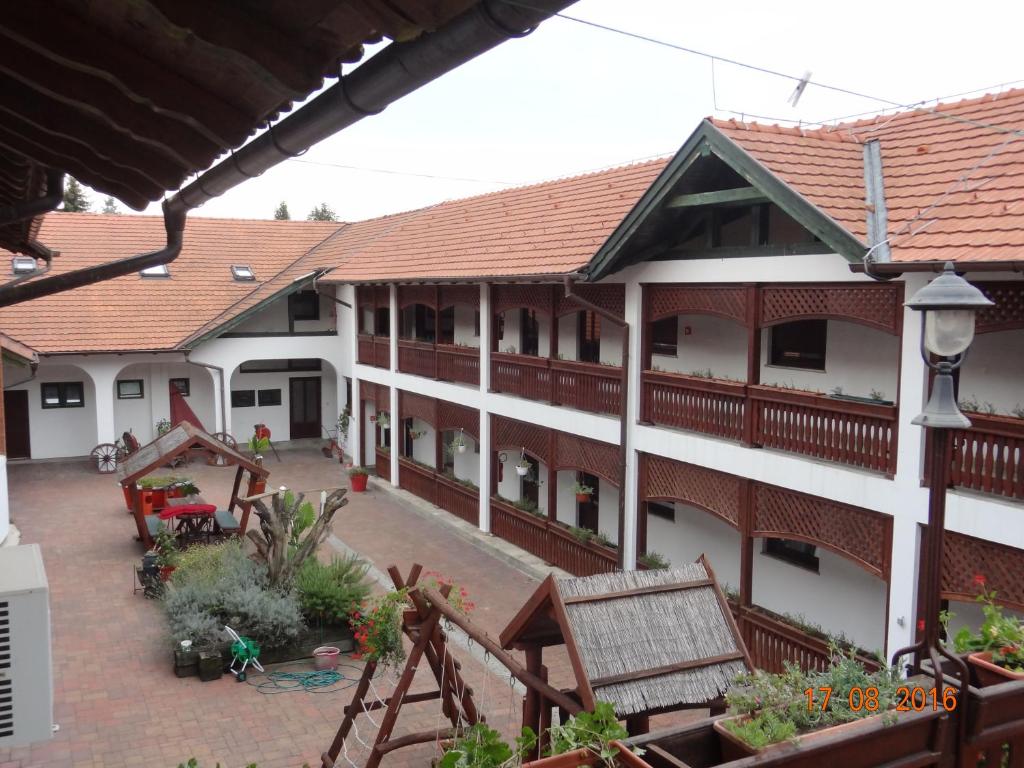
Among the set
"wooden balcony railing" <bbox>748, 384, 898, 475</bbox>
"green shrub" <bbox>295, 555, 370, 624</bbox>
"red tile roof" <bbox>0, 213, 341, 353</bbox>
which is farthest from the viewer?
"red tile roof" <bbox>0, 213, 341, 353</bbox>

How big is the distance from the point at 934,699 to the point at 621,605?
2.09 m

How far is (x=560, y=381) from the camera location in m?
14.8

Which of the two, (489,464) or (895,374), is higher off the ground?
(895,374)

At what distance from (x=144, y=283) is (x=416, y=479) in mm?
10759

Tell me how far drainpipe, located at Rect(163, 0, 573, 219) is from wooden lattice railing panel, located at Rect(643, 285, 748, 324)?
8617 mm

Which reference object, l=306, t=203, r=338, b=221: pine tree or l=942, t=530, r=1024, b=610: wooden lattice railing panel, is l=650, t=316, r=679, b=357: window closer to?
l=942, t=530, r=1024, b=610: wooden lattice railing panel

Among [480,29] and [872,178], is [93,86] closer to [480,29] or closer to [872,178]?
[480,29]

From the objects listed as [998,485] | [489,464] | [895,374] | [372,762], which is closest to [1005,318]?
[998,485]

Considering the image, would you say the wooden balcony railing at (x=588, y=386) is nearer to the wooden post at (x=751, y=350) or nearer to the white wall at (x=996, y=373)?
the wooden post at (x=751, y=350)

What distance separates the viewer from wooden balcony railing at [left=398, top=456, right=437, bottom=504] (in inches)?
787

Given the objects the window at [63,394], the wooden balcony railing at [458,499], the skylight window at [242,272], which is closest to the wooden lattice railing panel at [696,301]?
the wooden balcony railing at [458,499]

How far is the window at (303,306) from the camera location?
2544cm

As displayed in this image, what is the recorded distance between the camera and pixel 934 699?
380 centimetres

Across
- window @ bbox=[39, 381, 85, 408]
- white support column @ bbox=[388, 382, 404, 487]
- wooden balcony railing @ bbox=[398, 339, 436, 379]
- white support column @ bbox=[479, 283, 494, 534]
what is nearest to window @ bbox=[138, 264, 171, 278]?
window @ bbox=[39, 381, 85, 408]
